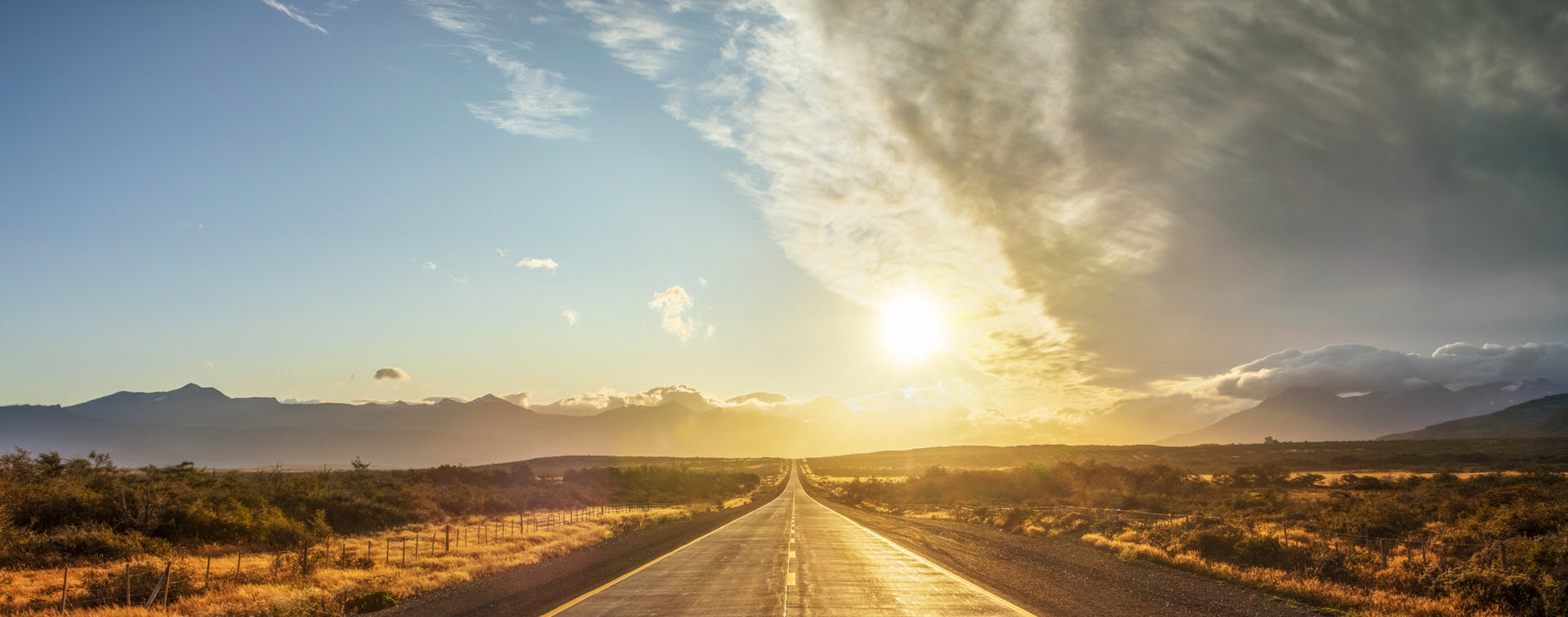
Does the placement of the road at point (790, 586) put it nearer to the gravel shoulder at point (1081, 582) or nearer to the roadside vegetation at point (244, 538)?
the gravel shoulder at point (1081, 582)

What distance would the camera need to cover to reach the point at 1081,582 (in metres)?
15.6

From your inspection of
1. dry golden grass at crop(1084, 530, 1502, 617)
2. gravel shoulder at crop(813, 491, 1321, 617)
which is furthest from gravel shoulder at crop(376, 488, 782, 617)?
dry golden grass at crop(1084, 530, 1502, 617)

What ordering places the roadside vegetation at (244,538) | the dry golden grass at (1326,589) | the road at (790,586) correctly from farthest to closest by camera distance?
1. the roadside vegetation at (244,538)
2. the dry golden grass at (1326,589)
3. the road at (790,586)

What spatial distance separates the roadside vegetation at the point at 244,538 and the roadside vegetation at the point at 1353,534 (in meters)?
20.2

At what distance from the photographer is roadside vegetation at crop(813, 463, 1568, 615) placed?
1278cm

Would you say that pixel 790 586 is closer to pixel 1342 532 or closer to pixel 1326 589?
pixel 1326 589

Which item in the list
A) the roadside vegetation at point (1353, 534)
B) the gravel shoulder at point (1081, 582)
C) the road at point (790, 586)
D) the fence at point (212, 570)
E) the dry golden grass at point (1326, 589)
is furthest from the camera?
the fence at point (212, 570)

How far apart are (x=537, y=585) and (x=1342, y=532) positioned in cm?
2651

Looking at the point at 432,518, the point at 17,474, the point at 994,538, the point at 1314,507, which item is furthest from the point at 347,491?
the point at 1314,507

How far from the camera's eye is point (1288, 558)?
17.6m

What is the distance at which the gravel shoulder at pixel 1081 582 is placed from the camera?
12.3 m

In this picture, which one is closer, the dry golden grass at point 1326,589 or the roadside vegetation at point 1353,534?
the dry golden grass at point 1326,589

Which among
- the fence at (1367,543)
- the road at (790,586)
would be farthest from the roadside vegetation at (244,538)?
the fence at (1367,543)

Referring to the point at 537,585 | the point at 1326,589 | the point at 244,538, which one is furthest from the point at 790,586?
the point at 244,538
